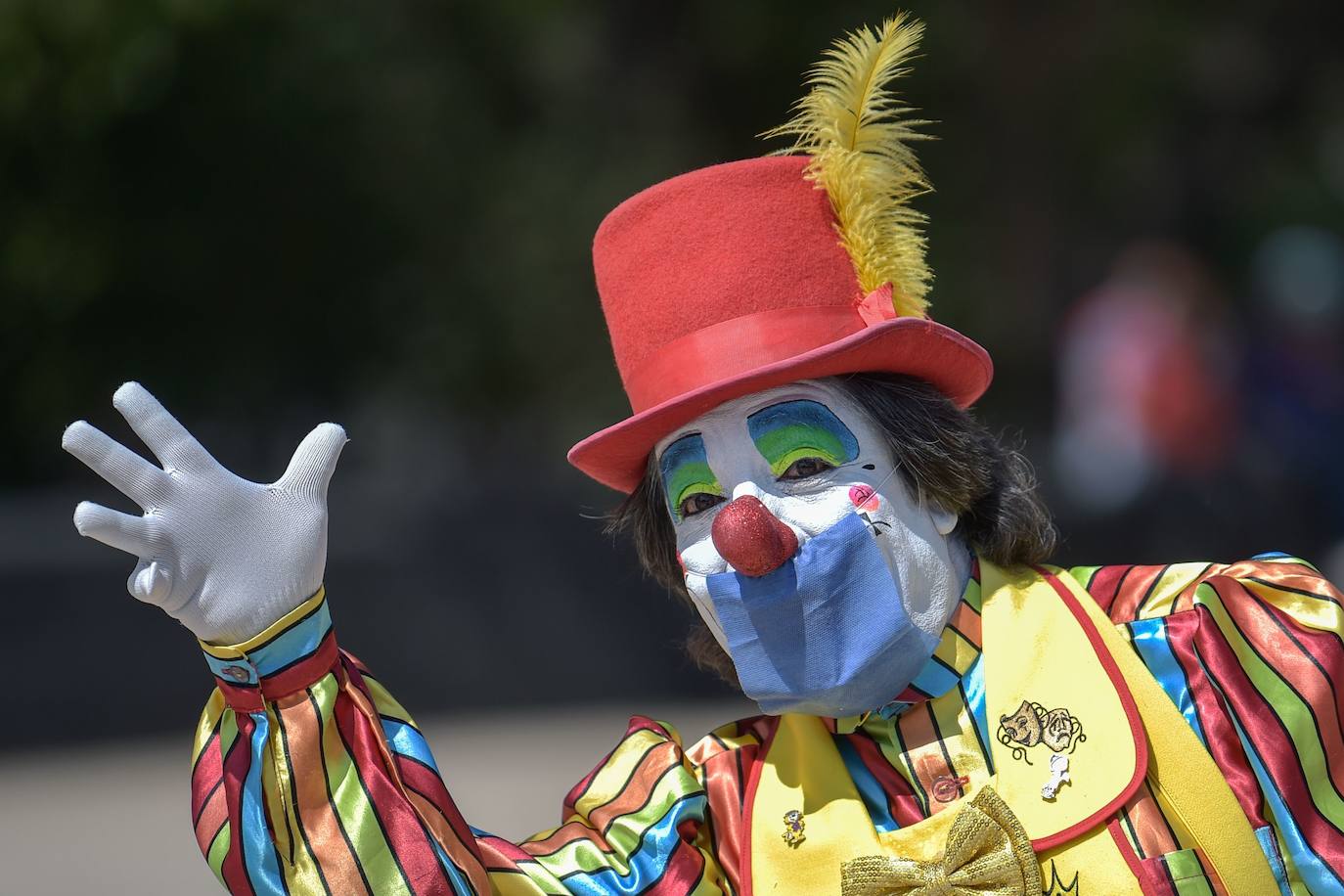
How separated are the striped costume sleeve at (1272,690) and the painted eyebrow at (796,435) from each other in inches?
17.7

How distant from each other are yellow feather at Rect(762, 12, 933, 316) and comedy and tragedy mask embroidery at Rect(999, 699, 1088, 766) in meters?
0.57

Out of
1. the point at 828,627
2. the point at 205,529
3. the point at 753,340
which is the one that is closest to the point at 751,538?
the point at 828,627

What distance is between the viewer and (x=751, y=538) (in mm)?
2078

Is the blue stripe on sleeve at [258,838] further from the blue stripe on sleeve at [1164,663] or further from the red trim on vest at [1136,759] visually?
the blue stripe on sleeve at [1164,663]

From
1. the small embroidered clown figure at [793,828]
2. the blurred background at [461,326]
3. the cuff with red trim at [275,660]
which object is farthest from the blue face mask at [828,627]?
the blurred background at [461,326]

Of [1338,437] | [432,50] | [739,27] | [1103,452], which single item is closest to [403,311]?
[432,50]

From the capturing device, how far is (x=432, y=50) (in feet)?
30.5

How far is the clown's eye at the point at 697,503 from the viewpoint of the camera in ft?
7.45

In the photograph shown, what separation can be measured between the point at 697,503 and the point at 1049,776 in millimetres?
596

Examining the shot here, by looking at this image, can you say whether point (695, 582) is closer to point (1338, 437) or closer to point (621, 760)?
point (621, 760)

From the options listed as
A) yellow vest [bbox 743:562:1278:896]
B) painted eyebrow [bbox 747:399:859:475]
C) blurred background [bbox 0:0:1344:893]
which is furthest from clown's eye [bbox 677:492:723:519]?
blurred background [bbox 0:0:1344:893]

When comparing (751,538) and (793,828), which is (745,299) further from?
(793,828)

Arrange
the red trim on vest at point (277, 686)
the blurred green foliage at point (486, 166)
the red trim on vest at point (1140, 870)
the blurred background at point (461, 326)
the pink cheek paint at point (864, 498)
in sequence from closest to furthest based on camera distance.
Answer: the red trim on vest at point (1140, 870), the red trim on vest at point (277, 686), the pink cheek paint at point (864, 498), the blurred background at point (461, 326), the blurred green foliage at point (486, 166)

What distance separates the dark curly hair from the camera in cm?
225
